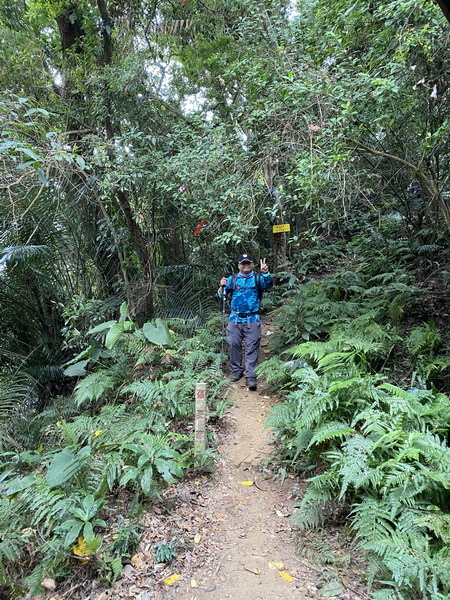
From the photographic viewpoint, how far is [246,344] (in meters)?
5.57

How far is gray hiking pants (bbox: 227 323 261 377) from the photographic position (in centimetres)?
549

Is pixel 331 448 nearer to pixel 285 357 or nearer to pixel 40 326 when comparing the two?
pixel 285 357

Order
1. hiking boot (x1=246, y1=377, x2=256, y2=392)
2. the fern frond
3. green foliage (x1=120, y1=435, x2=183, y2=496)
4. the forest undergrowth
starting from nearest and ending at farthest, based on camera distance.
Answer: the forest undergrowth, green foliage (x1=120, y1=435, x2=183, y2=496), the fern frond, hiking boot (x1=246, y1=377, x2=256, y2=392)

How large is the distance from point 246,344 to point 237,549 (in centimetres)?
302

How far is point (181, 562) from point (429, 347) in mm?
3605

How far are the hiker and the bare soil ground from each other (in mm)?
1888

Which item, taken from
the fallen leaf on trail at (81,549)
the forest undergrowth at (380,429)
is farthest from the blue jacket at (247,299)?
the fallen leaf on trail at (81,549)

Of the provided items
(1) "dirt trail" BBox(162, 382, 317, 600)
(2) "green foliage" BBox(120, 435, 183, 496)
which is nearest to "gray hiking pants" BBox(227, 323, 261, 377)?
(1) "dirt trail" BBox(162, 382, 317, 600)

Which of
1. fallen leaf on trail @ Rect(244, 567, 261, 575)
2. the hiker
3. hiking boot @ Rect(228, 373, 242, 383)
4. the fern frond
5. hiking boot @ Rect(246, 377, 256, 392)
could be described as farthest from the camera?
hiking boot @ Rect(228, 373, 242, 383)

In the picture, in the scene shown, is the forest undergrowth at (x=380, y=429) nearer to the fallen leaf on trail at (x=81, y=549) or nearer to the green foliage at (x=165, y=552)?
the green foliage at (x=165, y=552)

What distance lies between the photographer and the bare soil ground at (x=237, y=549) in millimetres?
2461

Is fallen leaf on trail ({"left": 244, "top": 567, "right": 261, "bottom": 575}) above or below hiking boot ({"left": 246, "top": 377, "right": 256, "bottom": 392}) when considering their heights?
below

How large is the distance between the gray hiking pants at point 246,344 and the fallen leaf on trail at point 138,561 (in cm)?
299

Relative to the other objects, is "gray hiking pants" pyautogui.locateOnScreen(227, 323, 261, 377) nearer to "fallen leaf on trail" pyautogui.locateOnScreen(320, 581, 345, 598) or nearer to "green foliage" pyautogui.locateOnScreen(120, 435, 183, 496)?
"green foliage" pyautogui.locateOnScreen(120, 435, 183, 496)
